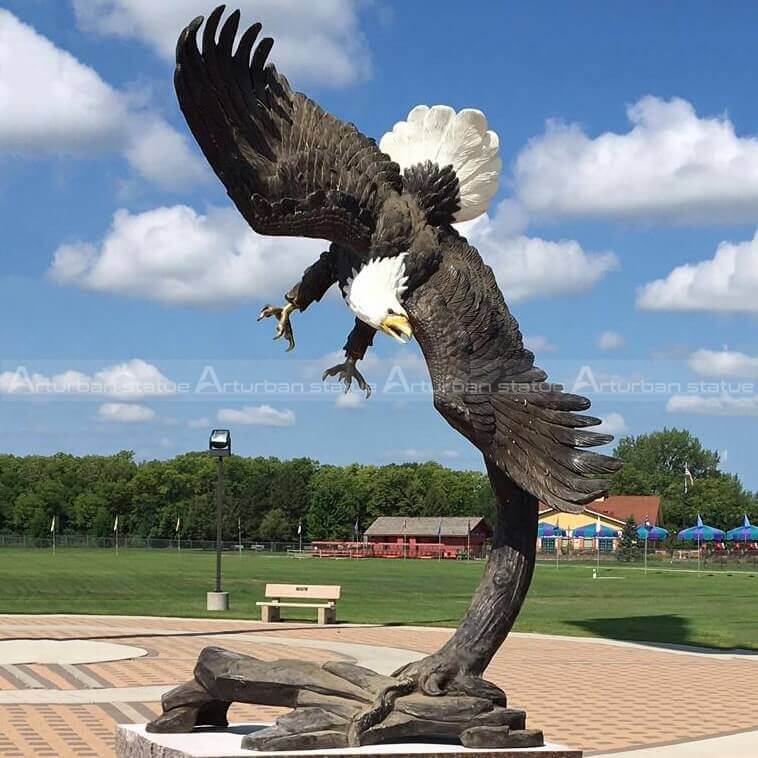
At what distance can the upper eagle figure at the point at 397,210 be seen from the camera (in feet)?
22.5

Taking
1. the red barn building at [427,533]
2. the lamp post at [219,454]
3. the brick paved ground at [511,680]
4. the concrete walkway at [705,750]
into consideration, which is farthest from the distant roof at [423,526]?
the concrete walkway at [705,750]

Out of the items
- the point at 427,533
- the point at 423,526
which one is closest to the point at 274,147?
the point at 427,533

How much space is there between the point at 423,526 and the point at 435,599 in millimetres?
66375

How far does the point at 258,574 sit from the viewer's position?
140ft

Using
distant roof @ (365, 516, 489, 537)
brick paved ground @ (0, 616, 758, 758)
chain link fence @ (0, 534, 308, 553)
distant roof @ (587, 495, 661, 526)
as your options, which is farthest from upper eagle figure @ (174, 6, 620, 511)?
distant roof @ (587, 495, 661, 526)

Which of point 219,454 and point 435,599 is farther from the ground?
point 219,454

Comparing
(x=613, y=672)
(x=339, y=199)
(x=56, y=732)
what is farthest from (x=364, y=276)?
(x=613, y=672)

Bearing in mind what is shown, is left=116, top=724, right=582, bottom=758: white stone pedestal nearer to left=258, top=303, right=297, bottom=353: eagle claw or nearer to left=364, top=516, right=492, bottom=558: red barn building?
left=258, top=303, right=297, bottom=353: eagle claw

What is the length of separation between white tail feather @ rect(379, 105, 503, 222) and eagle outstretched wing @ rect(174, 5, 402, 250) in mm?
175

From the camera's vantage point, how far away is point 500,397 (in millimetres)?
6859

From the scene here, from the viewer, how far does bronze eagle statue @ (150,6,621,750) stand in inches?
267

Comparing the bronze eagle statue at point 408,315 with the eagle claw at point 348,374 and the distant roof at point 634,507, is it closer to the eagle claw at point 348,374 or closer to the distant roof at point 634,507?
the eagle claw at point 348,374

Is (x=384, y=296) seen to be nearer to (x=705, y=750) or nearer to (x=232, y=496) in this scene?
(x=705, y=750)

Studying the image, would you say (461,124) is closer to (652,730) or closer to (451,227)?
(451,227)
